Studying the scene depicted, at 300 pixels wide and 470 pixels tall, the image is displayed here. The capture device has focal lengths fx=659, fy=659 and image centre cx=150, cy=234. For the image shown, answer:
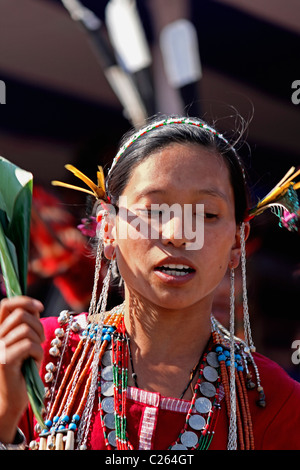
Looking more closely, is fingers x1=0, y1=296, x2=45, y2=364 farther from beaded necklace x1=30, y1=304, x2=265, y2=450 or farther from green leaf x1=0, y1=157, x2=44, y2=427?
beaded necklace x1=30, y1=304, x2=265, y2=450

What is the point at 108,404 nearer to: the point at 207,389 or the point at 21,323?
the point at 207,389

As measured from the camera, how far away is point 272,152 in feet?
11.5

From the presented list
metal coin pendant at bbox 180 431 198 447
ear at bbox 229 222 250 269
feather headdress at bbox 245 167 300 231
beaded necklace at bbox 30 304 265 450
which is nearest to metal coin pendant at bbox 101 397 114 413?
beaded necklace at bbox 30 304 265 450

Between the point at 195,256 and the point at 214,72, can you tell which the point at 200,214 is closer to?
the point at 195,256

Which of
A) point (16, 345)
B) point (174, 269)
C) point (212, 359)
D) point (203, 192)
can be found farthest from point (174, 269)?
point (16, 345)

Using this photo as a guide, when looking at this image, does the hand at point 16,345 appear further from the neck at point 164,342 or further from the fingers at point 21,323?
the neck at point 164,342

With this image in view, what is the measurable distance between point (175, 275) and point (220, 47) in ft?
6.90

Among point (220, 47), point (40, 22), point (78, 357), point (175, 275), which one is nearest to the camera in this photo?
point (175, 275)

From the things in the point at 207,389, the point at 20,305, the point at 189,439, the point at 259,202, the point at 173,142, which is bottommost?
the point at 189,439

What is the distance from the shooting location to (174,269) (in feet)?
5.00

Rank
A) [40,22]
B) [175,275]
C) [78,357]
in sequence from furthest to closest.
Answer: [40,22]
[78,357]
[175,275]

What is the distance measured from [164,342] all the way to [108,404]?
204 mm

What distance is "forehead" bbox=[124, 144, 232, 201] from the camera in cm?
155

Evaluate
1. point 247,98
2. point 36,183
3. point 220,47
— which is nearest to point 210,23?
point 220,47
